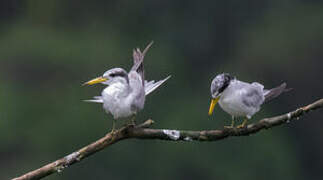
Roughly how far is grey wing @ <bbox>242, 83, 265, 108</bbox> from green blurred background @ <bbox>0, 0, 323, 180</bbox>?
1578 centimetres

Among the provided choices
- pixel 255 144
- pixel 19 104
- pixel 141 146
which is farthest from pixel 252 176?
pixel 19 104

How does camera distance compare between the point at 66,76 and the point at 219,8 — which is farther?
the point at 219,8

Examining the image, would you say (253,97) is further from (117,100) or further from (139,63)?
(117,100)

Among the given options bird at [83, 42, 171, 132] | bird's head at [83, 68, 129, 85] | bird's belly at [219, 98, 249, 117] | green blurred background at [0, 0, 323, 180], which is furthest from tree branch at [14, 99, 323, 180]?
green blurred background at [0, 0, 323, 180]

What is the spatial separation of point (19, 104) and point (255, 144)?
→ 21.8 feet

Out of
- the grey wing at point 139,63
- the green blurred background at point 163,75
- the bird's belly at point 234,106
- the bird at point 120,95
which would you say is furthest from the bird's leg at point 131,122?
the green blurred background at point 163,75

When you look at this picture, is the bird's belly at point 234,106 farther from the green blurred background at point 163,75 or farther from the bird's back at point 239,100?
the green blurred background at point 163,75

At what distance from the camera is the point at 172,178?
25.3 metres

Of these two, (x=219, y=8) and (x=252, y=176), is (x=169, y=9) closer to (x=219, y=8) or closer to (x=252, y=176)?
(x=219, y=8)

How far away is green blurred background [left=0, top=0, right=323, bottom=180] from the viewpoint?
24703mm

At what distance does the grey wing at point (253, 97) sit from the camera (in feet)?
21.2

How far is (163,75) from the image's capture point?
26.1m

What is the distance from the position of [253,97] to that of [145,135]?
1.22 metres

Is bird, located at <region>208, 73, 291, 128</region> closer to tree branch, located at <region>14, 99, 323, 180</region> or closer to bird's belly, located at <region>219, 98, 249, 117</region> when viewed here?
bird's belly, located at <region>219, 98, 249, 117</region>
